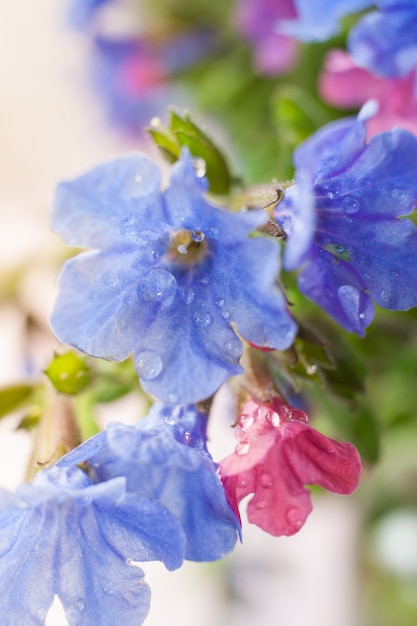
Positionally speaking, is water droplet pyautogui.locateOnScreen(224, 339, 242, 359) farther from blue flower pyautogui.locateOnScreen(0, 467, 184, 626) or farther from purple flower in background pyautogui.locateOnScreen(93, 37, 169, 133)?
purple flower in background pyautogui.locateOnScreen(93, 37, 169, 133)

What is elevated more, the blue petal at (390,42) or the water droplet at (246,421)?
the blue petal at (390,42)

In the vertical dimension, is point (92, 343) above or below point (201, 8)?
above

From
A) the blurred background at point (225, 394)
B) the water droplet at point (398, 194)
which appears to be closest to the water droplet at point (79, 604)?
the blurred background at point (225, 394)

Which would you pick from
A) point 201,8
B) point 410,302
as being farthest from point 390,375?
point 201,8

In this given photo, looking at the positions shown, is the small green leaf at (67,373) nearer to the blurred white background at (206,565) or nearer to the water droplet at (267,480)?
the water droplet at (267,480)

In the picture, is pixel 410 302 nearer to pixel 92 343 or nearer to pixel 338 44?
pixel 92 343

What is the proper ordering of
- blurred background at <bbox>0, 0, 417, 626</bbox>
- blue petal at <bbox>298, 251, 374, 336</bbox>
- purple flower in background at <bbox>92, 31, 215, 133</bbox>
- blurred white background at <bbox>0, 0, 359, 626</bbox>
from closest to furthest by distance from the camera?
blue petal at <bbox>298, 251, 374, 336</bbox> → blurred background at <bbox>0, 0, 417, 626</bbox> → purple flower in background at <bbox>92, 31, 215, 133</bbox> → blurred white background at <bbox>0, 0, 359, 626</bbox>

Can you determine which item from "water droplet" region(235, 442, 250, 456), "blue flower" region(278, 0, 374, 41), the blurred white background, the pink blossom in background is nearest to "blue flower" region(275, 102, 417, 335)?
"water droplet" region(235, 442, 250, 456)
